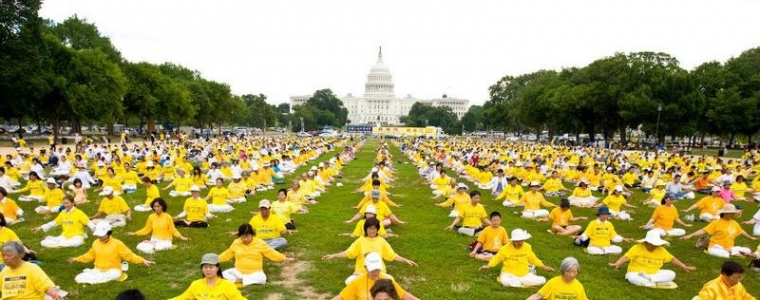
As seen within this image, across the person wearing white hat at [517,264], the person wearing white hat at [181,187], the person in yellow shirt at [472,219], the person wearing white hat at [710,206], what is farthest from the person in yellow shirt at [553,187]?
the person wearing white hat at [181,187]

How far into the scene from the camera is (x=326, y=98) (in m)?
139

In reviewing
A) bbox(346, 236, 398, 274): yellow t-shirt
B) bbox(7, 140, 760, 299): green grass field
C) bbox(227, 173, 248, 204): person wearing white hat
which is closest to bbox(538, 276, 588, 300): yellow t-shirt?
bbox(7, 140, 760, 299): green grass field

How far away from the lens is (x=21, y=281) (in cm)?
582

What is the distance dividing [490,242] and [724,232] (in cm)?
438

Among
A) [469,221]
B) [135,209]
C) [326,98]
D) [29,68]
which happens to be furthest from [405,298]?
[326,98]

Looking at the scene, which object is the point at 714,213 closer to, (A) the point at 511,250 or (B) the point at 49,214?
(A) the point at 511,250

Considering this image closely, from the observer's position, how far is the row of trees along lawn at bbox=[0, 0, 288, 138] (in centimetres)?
3459

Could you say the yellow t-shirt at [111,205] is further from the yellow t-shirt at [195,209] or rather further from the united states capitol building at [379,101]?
the united states capitol building at [379,101]

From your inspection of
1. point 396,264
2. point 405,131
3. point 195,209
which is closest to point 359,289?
point 396,264

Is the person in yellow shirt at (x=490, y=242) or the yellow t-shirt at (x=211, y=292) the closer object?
the yellow t-shirt at (x=211, y=292)

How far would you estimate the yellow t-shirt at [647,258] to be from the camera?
7.88 meters

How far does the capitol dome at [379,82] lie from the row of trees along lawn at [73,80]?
327 ft

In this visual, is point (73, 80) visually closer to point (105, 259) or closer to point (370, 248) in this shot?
point (105, 259)

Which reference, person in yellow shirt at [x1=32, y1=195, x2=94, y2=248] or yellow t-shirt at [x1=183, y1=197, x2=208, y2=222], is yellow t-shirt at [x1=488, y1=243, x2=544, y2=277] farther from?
person in yellow shirt at [x1=32, y1=195, x2=94, y2=248]
